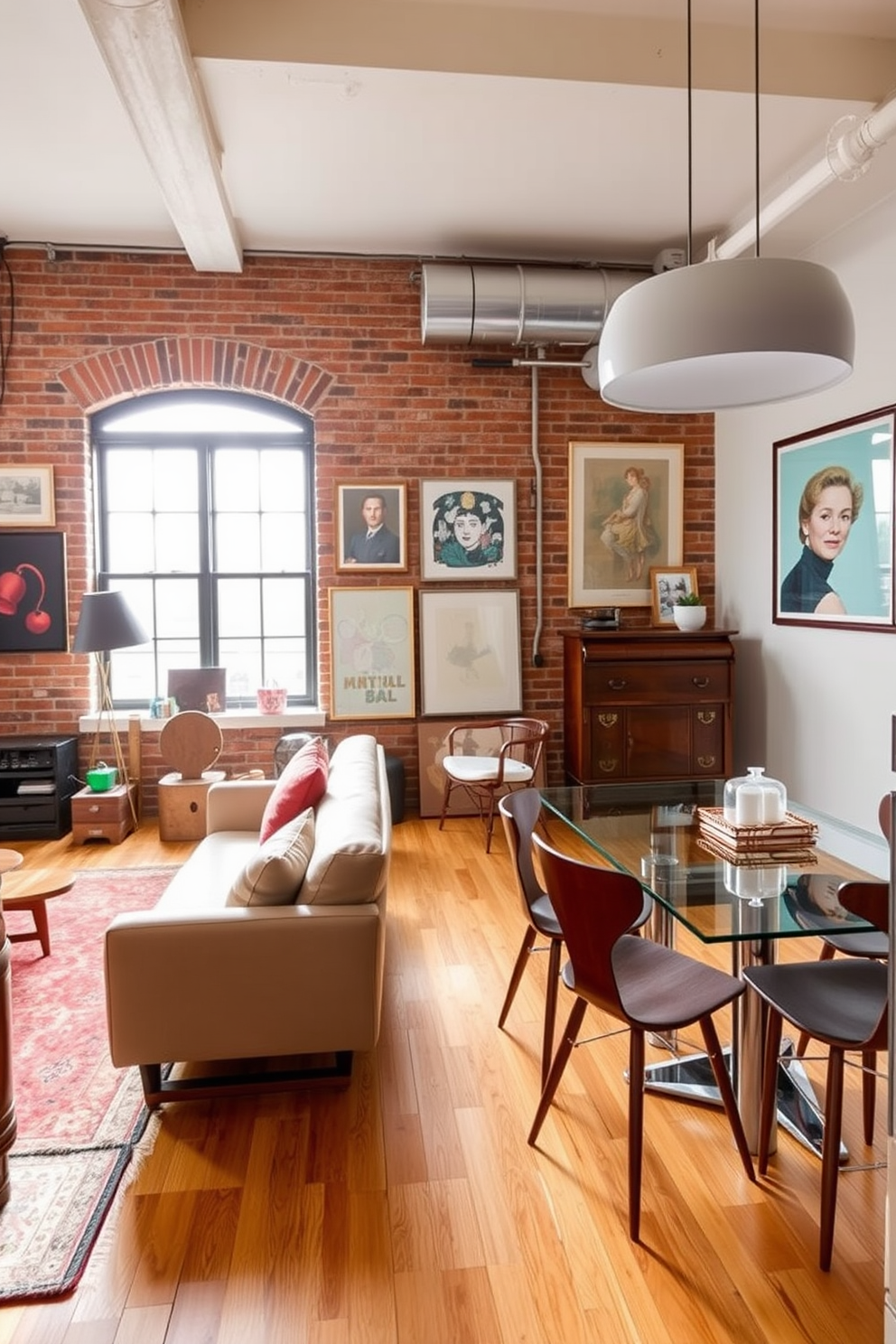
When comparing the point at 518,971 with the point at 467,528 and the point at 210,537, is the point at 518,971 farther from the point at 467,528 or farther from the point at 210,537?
the point at 210,537

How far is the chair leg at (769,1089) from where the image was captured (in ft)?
6.94

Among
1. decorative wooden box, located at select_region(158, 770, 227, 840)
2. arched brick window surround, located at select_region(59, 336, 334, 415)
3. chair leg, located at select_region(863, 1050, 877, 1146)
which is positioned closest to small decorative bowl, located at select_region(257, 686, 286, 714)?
decorative wooden box, located at select_region(158, 770, 227, 840)

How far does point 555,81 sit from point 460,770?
333 centimetres

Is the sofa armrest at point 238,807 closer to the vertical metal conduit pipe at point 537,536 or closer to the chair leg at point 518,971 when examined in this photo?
the chair leg at point 518,971

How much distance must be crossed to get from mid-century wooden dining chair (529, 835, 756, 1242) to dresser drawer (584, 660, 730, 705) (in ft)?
9.91

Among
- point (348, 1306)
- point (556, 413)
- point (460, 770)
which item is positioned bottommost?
point (348, 1306)

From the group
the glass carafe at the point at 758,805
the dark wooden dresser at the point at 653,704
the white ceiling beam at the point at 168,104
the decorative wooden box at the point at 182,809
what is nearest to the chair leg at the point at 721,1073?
the glass carafe at the point at 758,805

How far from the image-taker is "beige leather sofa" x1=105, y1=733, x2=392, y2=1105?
2305 mm

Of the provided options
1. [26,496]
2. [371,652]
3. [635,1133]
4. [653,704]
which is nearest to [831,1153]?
[635,1133]

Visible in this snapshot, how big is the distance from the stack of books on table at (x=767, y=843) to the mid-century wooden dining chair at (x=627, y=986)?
0.35 metres

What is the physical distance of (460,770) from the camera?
4.92 m

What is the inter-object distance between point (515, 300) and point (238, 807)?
3.34m

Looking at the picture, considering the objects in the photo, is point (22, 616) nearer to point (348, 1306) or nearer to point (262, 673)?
point (262, 673)

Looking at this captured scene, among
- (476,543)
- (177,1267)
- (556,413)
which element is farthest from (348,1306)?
(556,413)
